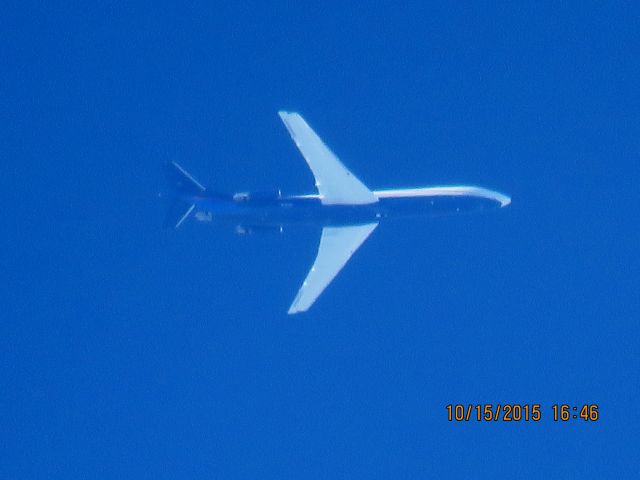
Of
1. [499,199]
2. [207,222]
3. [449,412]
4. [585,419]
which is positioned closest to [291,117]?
[207,222]

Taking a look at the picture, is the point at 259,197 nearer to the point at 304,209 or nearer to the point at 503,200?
the point at 304,209

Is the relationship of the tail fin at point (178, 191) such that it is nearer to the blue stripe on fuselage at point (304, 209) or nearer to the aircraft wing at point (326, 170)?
the blue stripe on fuselage at point (304, 209)

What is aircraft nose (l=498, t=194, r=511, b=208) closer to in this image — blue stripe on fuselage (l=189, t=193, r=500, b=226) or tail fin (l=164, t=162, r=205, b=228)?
blue stripe on fuselage (l=189, t=193, r=500, b=226)

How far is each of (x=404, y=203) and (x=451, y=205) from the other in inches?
73.5

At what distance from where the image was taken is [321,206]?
1548 inches

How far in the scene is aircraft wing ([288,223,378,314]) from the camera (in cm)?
3931

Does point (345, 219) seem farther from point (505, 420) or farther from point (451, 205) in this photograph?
point (505, 420)

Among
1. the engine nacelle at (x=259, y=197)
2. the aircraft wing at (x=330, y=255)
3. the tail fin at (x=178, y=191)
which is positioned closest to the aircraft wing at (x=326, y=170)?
the aircraft wing at (x=330, y=255)

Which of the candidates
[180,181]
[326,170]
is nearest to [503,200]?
[326,170]

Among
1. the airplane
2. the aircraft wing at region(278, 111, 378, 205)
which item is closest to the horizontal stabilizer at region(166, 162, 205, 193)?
the airplane

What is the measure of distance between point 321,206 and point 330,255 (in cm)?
190

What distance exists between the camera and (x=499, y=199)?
4044 cm

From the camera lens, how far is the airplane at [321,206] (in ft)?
129

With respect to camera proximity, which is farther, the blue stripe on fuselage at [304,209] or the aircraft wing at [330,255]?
the aircraft wing at [330,255]
